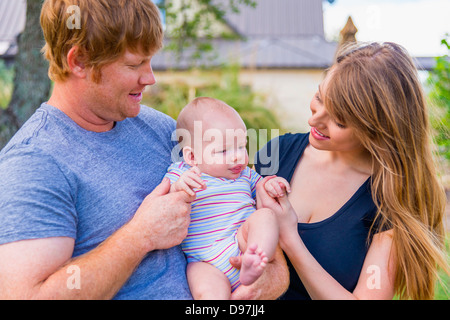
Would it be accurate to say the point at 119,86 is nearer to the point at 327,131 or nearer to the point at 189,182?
the point at 189,182

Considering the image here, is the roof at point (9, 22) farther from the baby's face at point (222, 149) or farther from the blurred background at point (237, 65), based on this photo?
the baby's face at point (222, 149)

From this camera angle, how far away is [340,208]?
2.10 meters

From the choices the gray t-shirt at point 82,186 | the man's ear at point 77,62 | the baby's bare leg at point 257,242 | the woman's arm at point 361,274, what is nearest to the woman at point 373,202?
the woman's arm at point 361,274

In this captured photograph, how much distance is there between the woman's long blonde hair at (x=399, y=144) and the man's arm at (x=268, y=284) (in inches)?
20.1

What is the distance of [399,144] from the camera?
6.63 feet

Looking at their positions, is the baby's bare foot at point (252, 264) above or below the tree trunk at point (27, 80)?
below

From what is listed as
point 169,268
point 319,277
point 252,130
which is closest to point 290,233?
point 319,277

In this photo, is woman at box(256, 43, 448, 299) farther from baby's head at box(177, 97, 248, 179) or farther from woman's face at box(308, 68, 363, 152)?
baby's head at box(177, 97, 248, 179)

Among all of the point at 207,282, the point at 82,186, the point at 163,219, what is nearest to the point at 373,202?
the point at 207,282

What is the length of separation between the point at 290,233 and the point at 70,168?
1009 millimetres

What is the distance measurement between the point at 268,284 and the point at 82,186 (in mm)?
904

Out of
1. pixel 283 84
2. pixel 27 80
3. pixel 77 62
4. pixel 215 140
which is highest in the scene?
pixel 77 62

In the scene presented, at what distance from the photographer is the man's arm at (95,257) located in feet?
4.97

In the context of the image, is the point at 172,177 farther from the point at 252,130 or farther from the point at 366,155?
A: the point at 252,130
